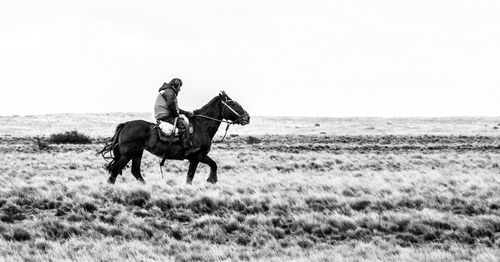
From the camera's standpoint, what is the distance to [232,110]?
48.8ft

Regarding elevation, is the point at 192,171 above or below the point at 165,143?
below

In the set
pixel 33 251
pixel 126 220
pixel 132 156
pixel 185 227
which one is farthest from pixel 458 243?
pixel 132 156

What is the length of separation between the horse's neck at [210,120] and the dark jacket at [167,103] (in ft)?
2.39

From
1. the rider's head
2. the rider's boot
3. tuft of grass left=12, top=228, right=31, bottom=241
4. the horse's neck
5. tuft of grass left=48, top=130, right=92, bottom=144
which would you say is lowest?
tuft of grass left=48, top=130, right=92, bottom=144

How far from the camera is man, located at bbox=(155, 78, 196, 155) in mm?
14109

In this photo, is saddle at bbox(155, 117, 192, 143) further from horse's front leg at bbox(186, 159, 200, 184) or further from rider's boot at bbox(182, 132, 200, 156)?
horse's front leg at bbox(186, 159, 200, 184)

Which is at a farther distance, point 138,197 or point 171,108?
point 171,108

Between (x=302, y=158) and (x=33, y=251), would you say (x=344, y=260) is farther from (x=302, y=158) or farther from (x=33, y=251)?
(x=302, y=158)

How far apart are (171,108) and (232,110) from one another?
1.69m

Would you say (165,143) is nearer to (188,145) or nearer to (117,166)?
(188,145)

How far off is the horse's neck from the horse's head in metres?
0.17

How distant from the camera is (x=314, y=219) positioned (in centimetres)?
1013

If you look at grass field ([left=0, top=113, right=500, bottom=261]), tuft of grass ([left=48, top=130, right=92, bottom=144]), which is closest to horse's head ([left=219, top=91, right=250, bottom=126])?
grass field ([left=0, top=113, right=500, bottom=261])

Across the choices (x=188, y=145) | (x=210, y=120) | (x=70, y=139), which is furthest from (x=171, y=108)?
(x=70, y=139)
